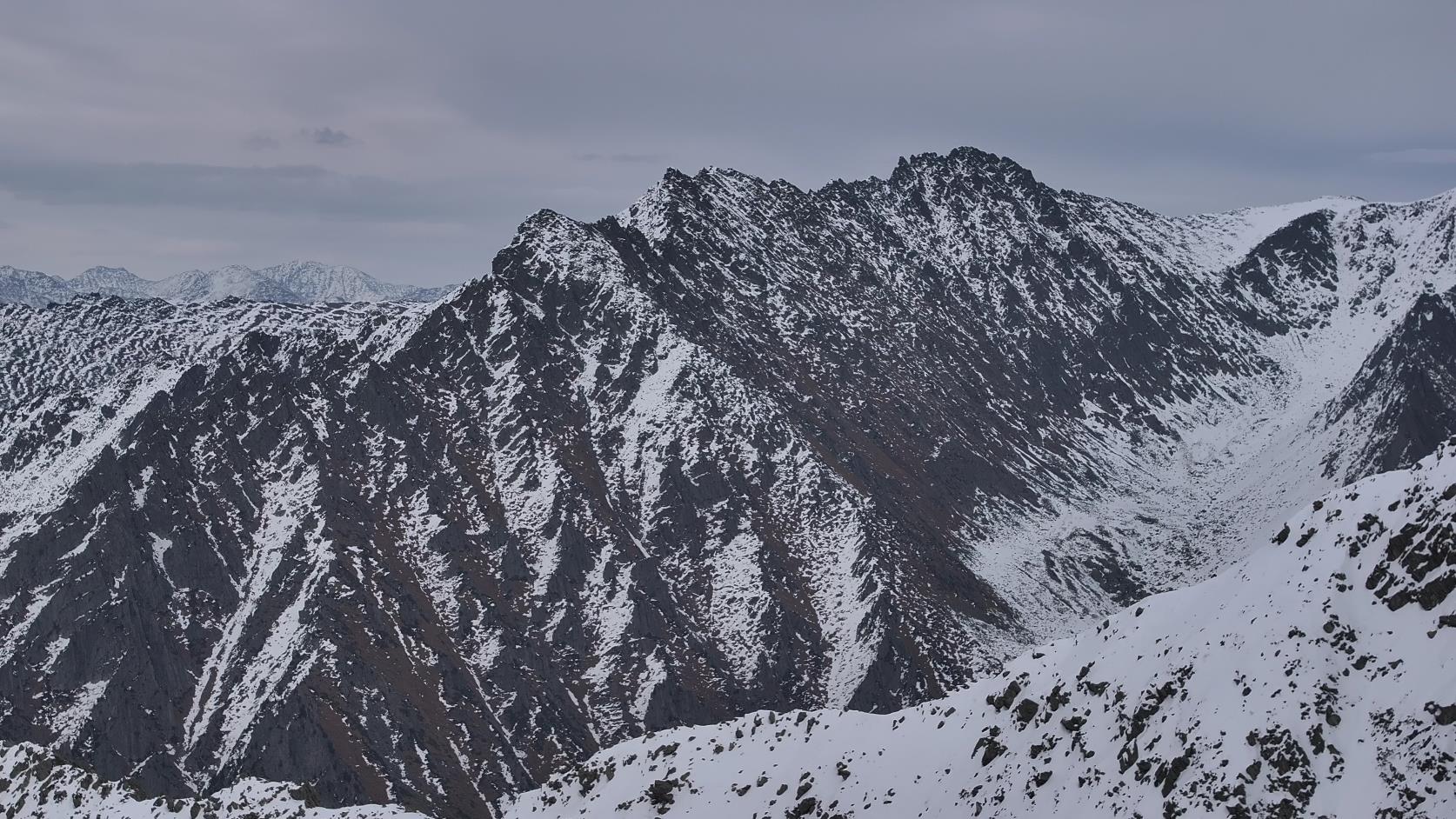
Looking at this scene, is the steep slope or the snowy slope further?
the snowy slope

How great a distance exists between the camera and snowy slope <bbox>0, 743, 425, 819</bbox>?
261 ft

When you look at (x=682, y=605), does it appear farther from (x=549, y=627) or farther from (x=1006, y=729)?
(x=1006, y=729)

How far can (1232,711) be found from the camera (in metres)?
48.4

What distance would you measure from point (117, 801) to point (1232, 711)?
79105 mm

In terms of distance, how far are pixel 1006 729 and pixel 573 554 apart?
132952 mm

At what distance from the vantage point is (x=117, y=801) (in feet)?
268

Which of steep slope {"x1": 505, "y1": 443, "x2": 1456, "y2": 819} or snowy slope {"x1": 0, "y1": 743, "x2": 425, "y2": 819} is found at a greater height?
snowy slope {"x1": 0, "y1": 743, "x2": 425, "y2": 819}

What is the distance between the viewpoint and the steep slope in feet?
142

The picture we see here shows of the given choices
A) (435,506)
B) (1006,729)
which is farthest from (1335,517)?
(435,506)

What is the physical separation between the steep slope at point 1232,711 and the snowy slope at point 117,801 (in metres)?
29.2

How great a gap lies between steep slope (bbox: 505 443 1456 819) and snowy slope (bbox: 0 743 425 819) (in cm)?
2920

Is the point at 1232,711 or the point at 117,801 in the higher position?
the point at 117,801

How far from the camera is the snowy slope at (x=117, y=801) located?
261 ft

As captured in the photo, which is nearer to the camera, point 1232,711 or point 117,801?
point 1232,711
